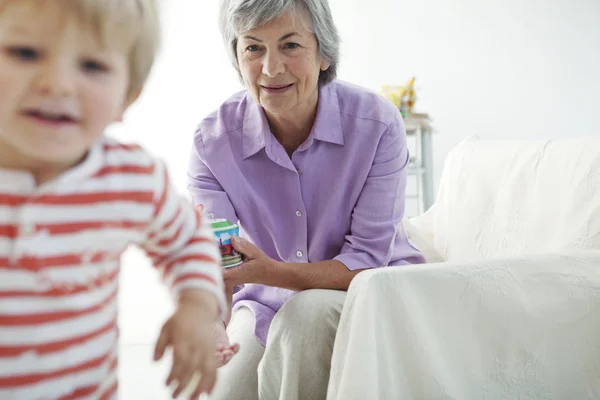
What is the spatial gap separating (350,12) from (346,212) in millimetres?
2766

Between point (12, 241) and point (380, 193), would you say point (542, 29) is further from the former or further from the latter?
point (12, 241)

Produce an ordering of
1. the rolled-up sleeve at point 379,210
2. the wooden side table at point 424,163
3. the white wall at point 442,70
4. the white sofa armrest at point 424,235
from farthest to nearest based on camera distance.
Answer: the white wall at point 442,70 < the wooden side table at point 424,163 < the white sofa armrest at point 424,235 < the rolled-up sleeve at point 379,210

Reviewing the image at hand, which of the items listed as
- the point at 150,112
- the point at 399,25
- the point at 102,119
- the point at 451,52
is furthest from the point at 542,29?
the point at 102,119

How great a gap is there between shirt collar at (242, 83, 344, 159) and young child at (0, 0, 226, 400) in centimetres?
88

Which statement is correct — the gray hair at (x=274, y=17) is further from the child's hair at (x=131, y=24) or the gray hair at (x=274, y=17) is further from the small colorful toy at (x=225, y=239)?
Answer: the child's hair at (x=131, y=24)

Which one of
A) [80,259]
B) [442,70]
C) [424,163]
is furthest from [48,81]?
[442,70]

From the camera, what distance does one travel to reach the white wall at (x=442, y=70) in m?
3.73

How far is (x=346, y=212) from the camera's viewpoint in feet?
4.94

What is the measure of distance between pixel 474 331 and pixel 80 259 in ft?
2.72

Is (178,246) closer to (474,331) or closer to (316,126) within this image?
(474,331)

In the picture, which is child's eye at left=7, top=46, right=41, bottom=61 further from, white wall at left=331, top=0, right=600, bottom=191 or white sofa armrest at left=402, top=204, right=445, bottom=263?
white wall at left=331, top=0, right=600, bottom=191

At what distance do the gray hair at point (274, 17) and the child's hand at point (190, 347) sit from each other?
899 mm

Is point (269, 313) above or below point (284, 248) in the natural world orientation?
below

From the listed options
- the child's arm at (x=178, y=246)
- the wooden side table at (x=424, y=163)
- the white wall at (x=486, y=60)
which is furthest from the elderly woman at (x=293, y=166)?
the white wall at (x=486, y=60)
